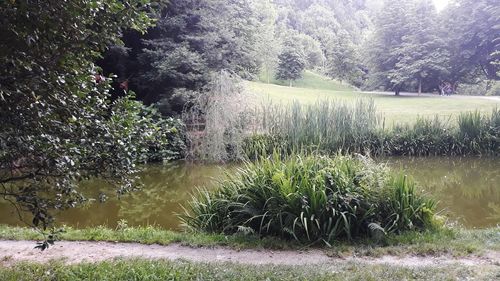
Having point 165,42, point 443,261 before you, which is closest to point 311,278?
point 443,261

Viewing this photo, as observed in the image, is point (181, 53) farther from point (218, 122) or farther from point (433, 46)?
point (433, 46)

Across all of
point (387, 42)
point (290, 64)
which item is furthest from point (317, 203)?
point (290, 64)

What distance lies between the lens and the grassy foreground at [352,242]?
5.22 metres

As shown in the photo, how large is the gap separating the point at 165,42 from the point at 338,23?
58.8 m

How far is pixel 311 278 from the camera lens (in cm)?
401

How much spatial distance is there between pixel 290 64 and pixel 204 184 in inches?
1308

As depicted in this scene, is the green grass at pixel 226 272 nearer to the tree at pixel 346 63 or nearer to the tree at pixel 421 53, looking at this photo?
the tree at pixel 421 53

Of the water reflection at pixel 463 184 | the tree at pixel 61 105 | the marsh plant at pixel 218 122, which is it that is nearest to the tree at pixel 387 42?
the water reflection at pixel 463 184

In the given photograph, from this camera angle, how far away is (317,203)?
231 inches

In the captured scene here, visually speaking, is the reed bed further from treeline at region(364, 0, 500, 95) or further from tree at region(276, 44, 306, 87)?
tree at region(276, 44, 306, 87)

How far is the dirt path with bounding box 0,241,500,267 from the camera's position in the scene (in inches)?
193

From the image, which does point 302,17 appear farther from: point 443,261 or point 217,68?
point 443,261

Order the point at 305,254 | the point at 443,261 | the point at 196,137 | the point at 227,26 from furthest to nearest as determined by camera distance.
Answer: the point at 227,26
the point at 196,137
the point at 305,254
the point at 443,261

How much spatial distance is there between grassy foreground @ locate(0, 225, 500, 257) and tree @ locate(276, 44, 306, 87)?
3697 cm
